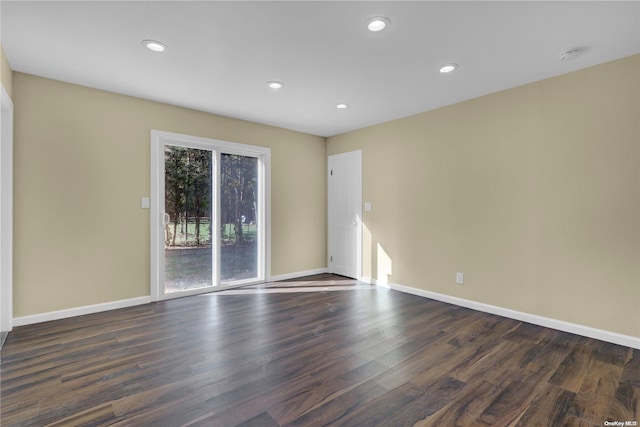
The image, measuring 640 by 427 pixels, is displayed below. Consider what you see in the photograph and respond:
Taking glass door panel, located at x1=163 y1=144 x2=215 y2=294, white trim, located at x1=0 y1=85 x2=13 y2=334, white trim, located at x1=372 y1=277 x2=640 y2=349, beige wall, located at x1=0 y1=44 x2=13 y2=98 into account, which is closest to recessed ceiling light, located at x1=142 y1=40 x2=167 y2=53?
beige wall, located at x1=0 y1=44 x2=13 y2=98

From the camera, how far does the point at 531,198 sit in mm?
3174

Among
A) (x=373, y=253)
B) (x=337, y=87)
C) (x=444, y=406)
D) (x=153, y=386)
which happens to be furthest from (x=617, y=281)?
(x=153, y=386)

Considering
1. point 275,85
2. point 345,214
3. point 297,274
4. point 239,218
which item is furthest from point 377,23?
point 297,274

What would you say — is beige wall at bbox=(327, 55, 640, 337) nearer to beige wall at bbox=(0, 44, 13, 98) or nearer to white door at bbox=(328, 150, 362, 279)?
white door at bbox=(328, 150, 362, 279)

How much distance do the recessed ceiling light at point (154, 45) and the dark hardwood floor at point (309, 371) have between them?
97.4 inches

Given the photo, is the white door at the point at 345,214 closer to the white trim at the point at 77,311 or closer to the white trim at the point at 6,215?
the white trim at the point at 77,311

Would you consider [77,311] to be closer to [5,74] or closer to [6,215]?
[6,215]

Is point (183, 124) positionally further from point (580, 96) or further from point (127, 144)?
point (580, 96)

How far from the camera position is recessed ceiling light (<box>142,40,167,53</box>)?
2424 mm

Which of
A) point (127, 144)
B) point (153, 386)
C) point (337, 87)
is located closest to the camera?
point (153, 386)

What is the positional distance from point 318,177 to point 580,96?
3630 millimetres

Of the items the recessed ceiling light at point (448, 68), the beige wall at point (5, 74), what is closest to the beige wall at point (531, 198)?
the recessed ceiling light at point (448, 68)

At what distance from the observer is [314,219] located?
5.48m

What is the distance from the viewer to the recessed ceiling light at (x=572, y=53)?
2521mm
